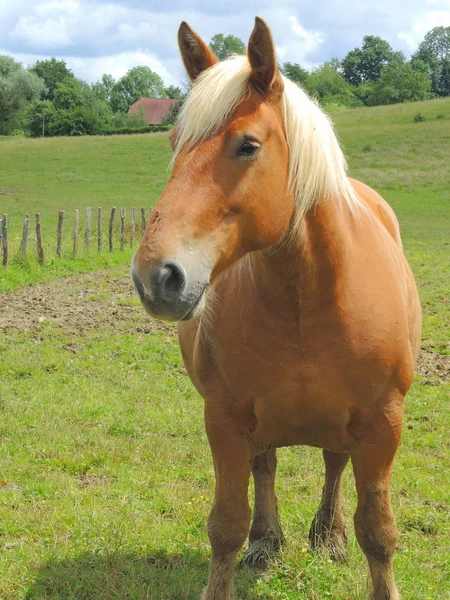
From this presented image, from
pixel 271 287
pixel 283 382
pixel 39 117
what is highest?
pixel 39 117

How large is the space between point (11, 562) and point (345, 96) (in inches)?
2742

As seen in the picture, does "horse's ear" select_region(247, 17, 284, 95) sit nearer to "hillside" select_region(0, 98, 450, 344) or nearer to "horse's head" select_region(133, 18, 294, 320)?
"horse's head" select_region(133, 18, 294, 320)

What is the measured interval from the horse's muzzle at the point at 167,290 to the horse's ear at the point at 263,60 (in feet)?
2.61

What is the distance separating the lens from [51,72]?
101562 millimetres

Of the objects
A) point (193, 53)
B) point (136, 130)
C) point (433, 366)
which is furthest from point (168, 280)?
point (136, 130)

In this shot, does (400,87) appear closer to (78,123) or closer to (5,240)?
(78,123)

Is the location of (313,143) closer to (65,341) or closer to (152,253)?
(152,253)

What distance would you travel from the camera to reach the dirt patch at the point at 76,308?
9953 millimetres

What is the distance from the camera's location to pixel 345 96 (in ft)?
225

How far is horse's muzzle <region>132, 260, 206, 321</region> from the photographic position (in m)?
2.14

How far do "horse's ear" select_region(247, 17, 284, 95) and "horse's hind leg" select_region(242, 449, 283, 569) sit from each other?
228 cm

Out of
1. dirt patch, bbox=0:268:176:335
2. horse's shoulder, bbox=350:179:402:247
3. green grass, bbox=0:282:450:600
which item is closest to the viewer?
green grass, bbox=0:282:450:600

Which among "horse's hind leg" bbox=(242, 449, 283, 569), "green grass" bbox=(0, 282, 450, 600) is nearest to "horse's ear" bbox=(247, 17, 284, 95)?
"horse's hind leg" bbox=(242, 449, 283, 569)

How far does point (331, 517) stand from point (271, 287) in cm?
178
